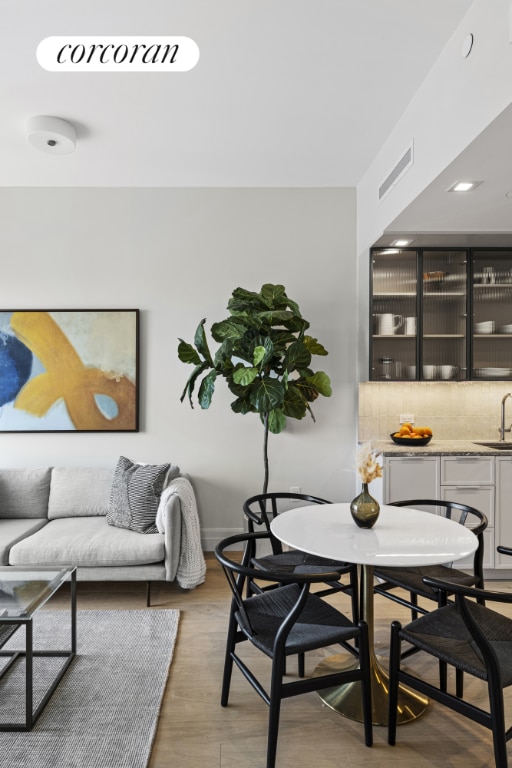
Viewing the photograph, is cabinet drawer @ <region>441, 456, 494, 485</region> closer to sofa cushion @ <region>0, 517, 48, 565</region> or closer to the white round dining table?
the white round dining table

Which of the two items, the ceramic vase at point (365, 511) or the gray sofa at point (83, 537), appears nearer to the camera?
the ceramic vase at point (365, 511)

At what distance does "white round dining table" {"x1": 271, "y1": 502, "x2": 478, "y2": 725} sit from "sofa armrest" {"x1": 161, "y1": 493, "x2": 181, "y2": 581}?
39.1 inches

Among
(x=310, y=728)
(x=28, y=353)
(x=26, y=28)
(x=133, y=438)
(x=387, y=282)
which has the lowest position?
(x=310, y=728)

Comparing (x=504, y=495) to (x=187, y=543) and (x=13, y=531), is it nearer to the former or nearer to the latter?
(x=187, y=543)

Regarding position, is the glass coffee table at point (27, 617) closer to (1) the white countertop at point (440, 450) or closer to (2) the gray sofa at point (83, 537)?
(2) the gray sofa at point (83, 537)

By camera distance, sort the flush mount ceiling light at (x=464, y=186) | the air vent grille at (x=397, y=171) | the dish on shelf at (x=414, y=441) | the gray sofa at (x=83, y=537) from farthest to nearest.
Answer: the dish on shelf at (x=414, y=441), the gray sofa at (x=83, y=537), the air vent grille at (x=397, y=171), the flush mount ceiling light at (x=464, y=186)

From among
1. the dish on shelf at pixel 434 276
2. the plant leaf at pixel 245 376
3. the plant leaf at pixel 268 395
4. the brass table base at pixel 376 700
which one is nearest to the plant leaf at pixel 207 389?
the plant leaf at pixel 245 376

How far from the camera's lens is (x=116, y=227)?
14.5 feet

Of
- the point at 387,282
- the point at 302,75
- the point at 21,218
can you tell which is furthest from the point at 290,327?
the point at 21,218

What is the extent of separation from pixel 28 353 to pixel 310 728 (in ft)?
11.1

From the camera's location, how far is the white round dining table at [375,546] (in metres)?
2.06

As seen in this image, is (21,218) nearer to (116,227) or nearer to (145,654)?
(116,227)

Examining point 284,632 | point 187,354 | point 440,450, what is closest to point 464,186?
point 440,450

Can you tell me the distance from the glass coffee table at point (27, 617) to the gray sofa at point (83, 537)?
51cm
